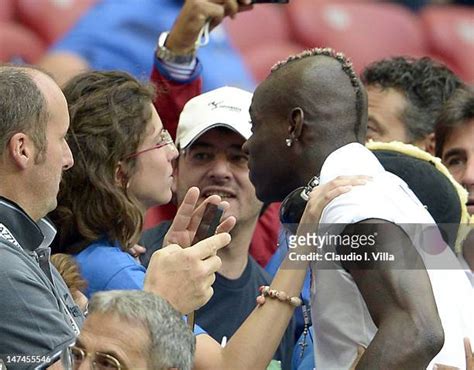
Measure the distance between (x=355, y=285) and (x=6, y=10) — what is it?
2.85 m

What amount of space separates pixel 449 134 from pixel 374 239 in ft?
5.83

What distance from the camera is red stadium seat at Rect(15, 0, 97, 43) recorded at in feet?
17.4

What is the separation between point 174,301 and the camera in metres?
2.70

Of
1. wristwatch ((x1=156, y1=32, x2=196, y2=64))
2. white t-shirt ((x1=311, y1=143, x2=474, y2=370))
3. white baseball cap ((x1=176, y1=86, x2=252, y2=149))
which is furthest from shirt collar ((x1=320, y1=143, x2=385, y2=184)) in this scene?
wristwatch ((x1=156, y1=32, x2=196, y2=64))

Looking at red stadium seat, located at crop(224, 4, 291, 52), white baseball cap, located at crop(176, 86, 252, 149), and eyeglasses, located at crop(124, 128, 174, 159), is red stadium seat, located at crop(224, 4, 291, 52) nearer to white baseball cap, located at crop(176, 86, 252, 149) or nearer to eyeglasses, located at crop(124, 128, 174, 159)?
white baseball cap, located at crop(176, 86, 252, 149)

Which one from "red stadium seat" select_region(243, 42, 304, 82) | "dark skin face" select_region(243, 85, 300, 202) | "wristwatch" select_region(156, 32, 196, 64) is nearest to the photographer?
"dark skin face" select_region(243, 85, 300, 202)

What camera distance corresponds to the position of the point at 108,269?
318 cm

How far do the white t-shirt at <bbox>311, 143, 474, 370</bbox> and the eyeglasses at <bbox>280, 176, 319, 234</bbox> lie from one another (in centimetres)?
10

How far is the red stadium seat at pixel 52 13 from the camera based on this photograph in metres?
5.31

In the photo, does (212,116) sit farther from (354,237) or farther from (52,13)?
(52,13)

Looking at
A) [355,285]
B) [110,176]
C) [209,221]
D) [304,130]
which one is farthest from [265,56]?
[355,285]

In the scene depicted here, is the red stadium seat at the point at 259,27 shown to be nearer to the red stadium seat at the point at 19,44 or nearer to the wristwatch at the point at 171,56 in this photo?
the red stadium seat at the point at 19,44

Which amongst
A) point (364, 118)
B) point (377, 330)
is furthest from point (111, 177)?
point (377, 330)

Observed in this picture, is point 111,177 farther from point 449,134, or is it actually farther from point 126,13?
point 126,13
